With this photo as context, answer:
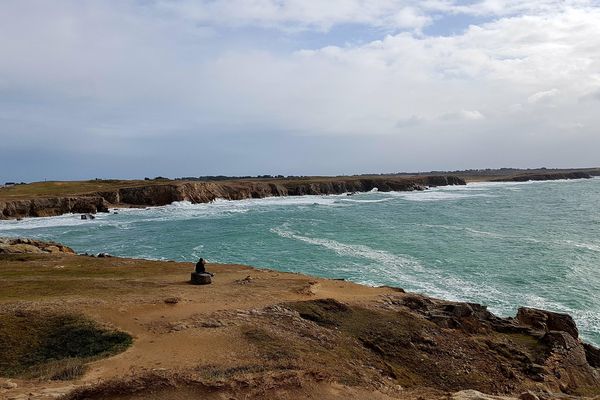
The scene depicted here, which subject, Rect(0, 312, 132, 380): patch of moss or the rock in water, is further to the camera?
the rock in water

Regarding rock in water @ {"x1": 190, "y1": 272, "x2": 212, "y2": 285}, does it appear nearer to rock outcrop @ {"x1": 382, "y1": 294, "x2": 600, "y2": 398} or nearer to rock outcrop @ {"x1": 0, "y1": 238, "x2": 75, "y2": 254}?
rock outcrop @ {"x1": 382, "y1": 294, "x2": 600, "y2": 398}

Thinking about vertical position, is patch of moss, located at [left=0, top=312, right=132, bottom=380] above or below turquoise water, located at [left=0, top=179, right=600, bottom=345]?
above

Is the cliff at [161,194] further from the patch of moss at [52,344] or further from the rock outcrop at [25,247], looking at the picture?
the patch of moss at [52,344]

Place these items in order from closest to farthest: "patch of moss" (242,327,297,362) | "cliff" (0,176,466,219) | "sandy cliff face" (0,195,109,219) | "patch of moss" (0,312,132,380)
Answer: "patch of moss" (0,312,132,380) < "patch of moss" (242,327,297,362) < "sandy cliff face" (0,195,109,219) < "cliff" (0,176,466,219)

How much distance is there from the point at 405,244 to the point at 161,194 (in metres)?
54.1

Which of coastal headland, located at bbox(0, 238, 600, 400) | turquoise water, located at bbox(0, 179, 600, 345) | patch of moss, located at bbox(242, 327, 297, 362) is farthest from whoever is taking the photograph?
turquoise water, located at bbox(0, 179, 600, 345)

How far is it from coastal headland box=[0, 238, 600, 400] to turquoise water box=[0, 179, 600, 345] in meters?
7.37

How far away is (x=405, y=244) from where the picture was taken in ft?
137

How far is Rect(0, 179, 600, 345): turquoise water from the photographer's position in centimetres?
2755

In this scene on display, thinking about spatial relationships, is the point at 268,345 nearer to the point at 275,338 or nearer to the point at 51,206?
the point at 275,338

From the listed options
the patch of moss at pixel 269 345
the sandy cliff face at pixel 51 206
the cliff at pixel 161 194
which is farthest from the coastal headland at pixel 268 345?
the cliff at pixel 161 194

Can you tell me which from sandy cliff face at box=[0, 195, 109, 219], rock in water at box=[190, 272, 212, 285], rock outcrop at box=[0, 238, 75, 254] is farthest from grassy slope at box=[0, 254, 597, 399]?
sandy cliff face at box=[0, 195, 109, 219]

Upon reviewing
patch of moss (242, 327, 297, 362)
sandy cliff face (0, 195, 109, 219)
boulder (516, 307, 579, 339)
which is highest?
sandy cliff face (0, 195, 109, 219)

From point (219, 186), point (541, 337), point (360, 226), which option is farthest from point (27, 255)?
point (219, 186)
